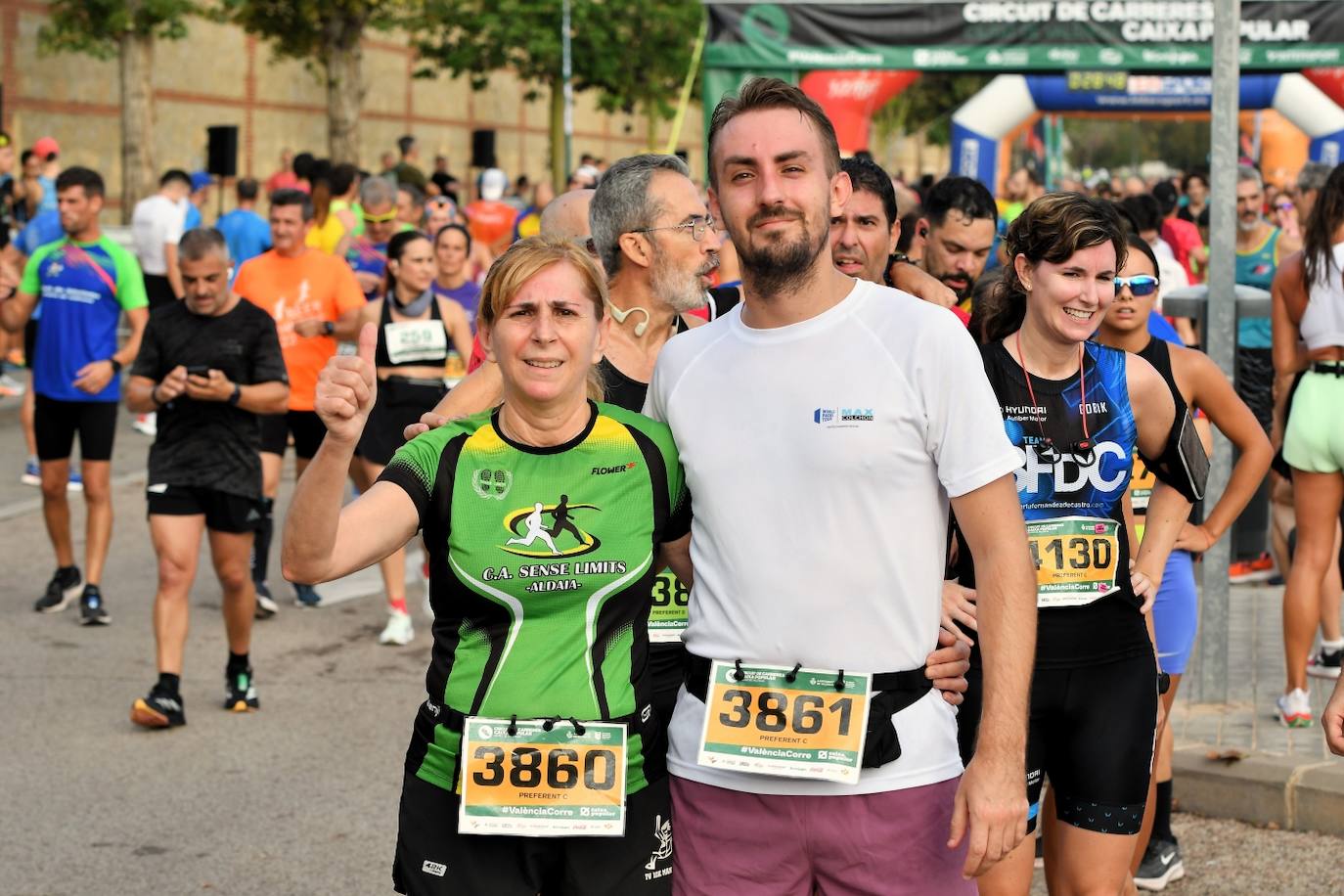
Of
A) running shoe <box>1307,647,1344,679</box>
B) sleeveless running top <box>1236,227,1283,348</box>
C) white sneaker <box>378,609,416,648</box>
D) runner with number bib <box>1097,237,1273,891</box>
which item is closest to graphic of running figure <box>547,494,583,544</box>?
runner with number bib <box>1097,237,1273,891</box>

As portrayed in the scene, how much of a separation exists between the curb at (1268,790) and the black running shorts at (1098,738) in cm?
210

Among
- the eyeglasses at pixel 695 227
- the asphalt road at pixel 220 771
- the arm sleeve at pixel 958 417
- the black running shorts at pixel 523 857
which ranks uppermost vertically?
the eyeglasses at pixel 695 227

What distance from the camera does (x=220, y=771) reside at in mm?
6680

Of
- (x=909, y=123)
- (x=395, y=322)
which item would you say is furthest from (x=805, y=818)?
(x=909, y=123)

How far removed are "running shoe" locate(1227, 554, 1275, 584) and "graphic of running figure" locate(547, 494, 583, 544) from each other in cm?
760

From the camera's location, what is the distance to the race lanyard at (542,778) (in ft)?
10.6

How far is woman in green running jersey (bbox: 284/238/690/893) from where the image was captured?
3250mm

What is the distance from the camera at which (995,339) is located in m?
4.63

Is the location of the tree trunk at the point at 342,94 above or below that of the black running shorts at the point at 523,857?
above

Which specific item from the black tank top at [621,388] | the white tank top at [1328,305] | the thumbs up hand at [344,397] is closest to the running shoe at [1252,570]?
the white tank top at [1328,305]

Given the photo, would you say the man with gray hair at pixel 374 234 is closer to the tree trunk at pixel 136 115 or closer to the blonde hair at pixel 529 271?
the blonde hair at pixel 529 271

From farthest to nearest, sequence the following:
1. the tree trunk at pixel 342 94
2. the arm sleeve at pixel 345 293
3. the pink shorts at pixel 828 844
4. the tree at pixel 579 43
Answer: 1. the tree at pixel 579 43
2. the tree trunk at pixel 342 94
3. the arm sleeve at pixel 345 293
4. the pink shorts at pixel 828 844

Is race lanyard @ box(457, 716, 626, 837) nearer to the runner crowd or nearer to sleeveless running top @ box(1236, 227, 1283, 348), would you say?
the runner crowd

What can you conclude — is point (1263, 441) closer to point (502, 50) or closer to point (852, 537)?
point (852, 537)
